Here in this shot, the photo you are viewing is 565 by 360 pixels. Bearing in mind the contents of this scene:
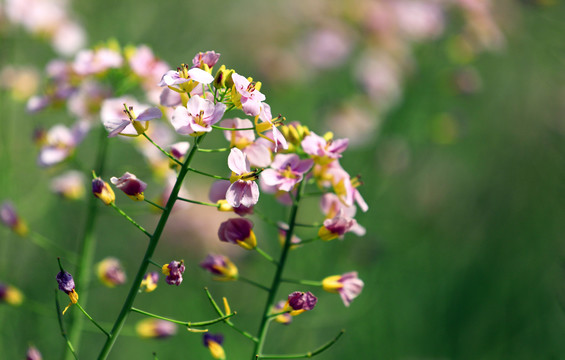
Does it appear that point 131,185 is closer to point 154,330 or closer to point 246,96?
point 246,96

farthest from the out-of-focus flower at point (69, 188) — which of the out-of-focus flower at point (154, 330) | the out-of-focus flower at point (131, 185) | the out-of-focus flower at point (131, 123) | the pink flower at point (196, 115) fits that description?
the pink flower at point (196, 115)

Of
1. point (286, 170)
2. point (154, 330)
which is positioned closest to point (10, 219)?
point (154, 330)

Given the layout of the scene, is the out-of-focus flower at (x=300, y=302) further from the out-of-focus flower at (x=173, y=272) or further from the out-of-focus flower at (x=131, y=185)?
the out-of-focus flower at (x=131, y=185)

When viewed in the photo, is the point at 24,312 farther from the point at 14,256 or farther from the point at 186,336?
the point at 186,336

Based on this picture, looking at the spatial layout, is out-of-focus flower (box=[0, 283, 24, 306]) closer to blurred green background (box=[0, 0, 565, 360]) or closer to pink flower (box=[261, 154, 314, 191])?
blurred green background (box=[0, 0, 565, 360])

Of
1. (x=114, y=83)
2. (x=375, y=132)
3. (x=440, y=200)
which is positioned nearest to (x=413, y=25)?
(x=375, y=132)
